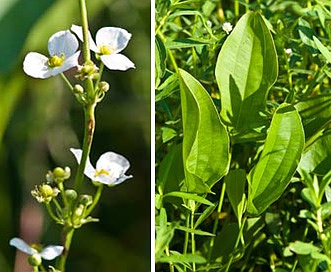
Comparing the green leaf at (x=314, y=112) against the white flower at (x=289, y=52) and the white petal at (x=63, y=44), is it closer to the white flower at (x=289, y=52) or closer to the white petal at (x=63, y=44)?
the white flower at (x=289, y=52)

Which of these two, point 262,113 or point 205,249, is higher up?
Answer: point 262,113

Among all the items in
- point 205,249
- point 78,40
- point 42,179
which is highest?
point 78,40

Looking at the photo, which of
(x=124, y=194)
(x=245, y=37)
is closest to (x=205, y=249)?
(x=124, y=194)

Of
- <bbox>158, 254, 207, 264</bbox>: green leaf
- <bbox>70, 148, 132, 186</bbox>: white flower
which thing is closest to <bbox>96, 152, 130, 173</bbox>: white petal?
<bbox>70, 148, 132, 186</bbox>: white flower

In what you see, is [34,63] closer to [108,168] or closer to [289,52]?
[108,168]

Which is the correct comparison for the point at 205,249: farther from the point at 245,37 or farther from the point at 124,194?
the point at 245,37

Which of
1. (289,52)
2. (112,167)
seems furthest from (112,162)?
(289,52)

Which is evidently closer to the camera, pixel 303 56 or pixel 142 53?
pixel 142 53
